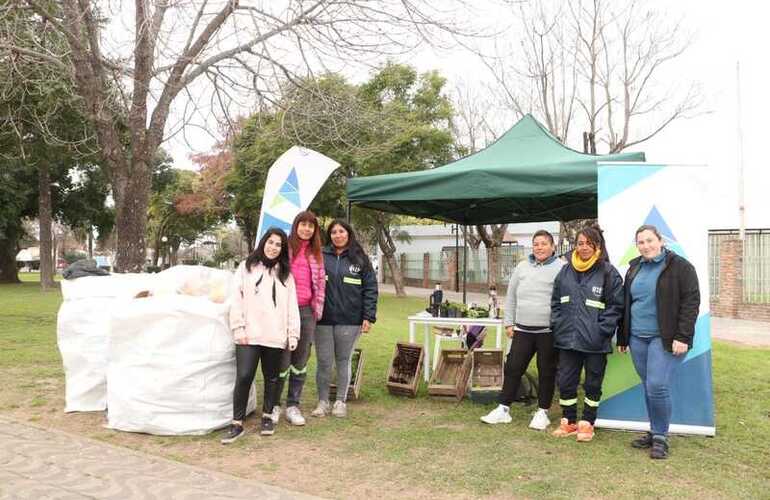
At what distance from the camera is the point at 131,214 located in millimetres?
7414

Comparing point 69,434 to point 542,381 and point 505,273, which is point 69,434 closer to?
point 542,381

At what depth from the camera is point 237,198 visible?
2364 cm

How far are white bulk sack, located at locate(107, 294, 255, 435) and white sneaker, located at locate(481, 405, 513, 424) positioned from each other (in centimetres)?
220

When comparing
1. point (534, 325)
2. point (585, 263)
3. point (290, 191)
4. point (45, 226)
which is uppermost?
point (45, 226)

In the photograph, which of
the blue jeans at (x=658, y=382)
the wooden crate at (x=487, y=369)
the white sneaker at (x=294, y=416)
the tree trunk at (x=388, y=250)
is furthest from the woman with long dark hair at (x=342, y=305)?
the tree trunk at (x=388, y=250)

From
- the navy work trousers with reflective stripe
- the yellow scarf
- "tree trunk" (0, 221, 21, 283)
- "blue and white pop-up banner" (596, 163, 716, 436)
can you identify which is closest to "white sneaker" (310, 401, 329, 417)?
the navy work trousers with reflective stripe

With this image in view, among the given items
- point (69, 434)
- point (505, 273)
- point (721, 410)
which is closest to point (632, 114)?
point (505, 273)

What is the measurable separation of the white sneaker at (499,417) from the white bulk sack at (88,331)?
3.08 m

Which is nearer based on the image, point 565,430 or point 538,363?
point 565,430

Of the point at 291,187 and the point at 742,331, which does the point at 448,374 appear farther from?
the point at 742,331

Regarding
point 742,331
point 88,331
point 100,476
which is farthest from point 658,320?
point 742,331

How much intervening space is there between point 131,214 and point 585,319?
513cm

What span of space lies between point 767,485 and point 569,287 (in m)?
1.79

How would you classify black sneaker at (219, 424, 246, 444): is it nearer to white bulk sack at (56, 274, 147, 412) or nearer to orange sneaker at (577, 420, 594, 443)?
white bulk sack at (56, 274, 147, 412)
